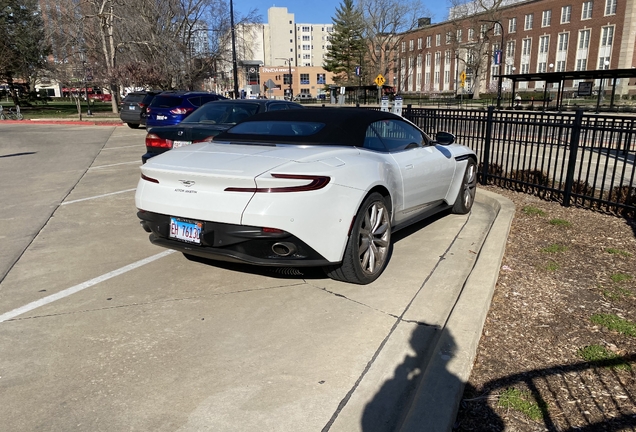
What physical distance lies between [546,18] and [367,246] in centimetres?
7626

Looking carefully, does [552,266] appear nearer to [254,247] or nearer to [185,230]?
[254,247]

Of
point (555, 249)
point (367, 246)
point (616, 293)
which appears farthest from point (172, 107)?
point (616, 293)

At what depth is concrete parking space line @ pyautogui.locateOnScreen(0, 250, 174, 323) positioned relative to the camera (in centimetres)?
371

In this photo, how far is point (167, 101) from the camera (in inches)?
565

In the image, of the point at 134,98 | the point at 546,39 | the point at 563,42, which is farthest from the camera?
the point at 546,39

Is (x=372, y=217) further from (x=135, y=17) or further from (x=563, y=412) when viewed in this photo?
(x=135, y=17)

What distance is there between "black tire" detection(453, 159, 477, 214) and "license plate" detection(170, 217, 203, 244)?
367cm

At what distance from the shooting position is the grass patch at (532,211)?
20.9 feet

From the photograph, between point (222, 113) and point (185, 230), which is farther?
point (222, 113)

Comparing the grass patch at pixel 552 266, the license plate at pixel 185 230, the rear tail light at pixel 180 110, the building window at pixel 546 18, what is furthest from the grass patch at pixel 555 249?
the building window at pixel 546 18

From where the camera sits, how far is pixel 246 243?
3.56 m

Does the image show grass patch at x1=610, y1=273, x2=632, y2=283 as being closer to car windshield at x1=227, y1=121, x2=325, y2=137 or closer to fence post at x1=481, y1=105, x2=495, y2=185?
car windshield at x1=227, y1=121, x2=325, y2=137

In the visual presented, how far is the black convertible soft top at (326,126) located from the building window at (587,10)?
2794 inches

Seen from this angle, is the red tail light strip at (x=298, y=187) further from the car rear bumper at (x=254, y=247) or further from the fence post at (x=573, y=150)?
the fence post at (x=573, y=150)
